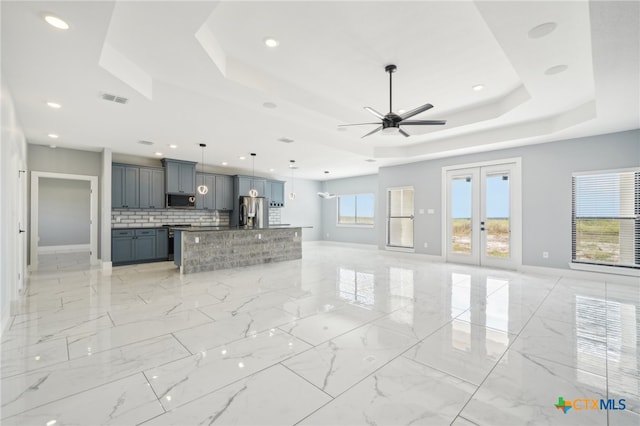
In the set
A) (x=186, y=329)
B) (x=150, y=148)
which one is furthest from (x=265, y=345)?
(x=150, y=148)

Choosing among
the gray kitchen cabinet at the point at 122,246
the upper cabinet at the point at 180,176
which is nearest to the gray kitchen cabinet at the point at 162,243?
the gray kitchen cabinet at the point at 122,246

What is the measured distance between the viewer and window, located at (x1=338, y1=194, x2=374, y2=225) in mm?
10898

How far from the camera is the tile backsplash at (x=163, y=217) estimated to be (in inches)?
287

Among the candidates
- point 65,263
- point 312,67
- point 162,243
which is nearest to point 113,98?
point 312,67

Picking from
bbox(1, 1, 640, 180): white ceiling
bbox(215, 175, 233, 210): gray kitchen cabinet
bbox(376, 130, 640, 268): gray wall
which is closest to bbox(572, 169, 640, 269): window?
bbox(376, 130, 640, 268): gray wall

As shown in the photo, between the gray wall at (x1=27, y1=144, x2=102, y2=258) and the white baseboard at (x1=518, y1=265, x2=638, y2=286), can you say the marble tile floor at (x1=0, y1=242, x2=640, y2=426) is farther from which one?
the gray wall at (x1=27, y1=144, x2=102, y2=258)

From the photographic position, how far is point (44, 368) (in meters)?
2.17

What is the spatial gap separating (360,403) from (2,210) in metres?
3.90

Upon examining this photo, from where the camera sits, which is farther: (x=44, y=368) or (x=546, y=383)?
(x=44, y=368)

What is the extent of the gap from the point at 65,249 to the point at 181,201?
193 inches

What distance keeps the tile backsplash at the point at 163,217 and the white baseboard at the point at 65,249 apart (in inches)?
129

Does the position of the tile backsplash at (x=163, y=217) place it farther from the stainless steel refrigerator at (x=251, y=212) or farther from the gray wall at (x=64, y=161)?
the stainless steel refrigerator at (x=251, y=212)

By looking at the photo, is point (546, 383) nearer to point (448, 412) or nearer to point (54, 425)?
point (448, 412)

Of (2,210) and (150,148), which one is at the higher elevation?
(150,148)
